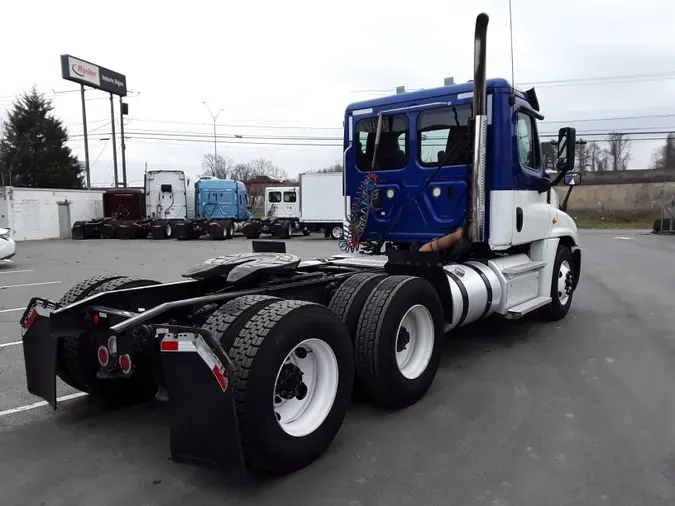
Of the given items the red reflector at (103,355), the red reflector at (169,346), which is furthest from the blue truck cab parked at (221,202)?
the red reflector at (169,346)

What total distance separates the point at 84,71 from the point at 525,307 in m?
46.8

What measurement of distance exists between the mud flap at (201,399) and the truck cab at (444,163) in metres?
3.84

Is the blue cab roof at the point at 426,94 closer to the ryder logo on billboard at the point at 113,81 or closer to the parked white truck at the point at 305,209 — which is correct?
the parked white truck at the point at 305,209

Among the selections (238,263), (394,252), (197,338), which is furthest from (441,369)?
(197,338)

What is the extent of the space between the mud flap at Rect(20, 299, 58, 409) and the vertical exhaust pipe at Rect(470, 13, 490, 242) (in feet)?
13.4

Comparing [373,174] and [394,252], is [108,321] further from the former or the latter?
[373,174]

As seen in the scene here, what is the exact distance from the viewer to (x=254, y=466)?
311 centimetres

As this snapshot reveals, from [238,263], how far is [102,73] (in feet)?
157

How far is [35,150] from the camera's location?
47.9 m

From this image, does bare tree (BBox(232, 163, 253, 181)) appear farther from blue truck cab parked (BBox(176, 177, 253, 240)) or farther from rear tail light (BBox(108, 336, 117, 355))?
rear tail light (BBox(108, 336, 117, 355))

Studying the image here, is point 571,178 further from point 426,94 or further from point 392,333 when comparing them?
point 392,333

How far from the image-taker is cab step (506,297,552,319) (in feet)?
19.9

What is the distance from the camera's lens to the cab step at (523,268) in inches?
241

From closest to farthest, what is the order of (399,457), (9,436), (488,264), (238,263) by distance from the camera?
1. (399,457)
2. (9,436)
3. (238,263)
4. (488,264)
